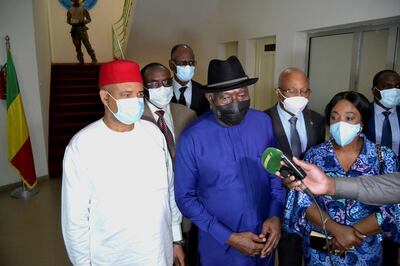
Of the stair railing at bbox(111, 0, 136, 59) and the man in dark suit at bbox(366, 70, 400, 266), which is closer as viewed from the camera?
the man in dark suit at bbox(366, 70, 400, 266)

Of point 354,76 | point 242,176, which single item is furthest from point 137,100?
point 354,76

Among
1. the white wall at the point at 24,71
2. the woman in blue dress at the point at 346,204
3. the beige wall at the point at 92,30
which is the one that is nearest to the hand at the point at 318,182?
the woman in blue dress at the point at 346,204

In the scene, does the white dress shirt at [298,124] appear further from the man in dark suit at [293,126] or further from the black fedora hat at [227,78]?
the black fedora hat at [227,78]

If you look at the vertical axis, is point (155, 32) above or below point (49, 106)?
above

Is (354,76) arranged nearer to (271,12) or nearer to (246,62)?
(271,12)

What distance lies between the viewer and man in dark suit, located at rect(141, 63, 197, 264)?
1943 millimetres

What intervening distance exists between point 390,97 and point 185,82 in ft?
5.24

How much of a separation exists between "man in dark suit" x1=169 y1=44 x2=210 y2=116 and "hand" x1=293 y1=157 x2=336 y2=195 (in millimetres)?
1571

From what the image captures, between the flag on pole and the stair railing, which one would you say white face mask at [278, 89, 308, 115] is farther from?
the stair railing

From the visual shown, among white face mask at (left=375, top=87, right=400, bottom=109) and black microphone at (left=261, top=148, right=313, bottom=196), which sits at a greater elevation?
white face mask at (left=375, top=87, right=400, bottom=109)

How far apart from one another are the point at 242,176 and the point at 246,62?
143 inches

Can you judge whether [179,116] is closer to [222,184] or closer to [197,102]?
[197,102]

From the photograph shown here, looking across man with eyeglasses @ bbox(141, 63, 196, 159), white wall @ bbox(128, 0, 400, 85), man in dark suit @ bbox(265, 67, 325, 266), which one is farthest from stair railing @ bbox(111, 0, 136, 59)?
man in dark suit @ bbox(265, 67, 325, 266)

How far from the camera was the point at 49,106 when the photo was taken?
18.9 ft
